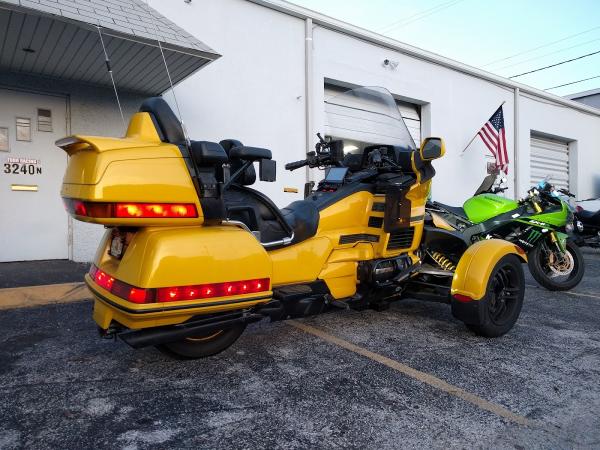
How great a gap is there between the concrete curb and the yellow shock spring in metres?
3.53

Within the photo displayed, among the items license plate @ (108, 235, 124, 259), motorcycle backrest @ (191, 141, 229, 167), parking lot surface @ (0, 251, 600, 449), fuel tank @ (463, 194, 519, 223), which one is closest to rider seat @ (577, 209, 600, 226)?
fuel tank @ (463, 194, 519, 223)

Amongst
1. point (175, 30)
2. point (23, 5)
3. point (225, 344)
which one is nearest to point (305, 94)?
point (175, 30)

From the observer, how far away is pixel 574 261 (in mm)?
5539

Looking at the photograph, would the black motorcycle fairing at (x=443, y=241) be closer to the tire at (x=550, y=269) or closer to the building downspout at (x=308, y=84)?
the tire at (x=550, y=269)

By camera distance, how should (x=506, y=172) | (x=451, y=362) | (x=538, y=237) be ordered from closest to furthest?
(x=451, y=362) < (x=538, y=237) < (x=506, y=172)

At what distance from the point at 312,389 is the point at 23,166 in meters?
5.73

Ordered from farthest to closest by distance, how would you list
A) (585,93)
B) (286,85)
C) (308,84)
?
(585,93) → (308,84) → (286,85)

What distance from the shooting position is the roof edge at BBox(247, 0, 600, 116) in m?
8.30

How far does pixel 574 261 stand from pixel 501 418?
13.8 ft

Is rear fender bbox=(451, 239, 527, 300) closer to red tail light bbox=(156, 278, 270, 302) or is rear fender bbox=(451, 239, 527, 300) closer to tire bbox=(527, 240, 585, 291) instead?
red tail light bbox=(156, 278, 270, 302)

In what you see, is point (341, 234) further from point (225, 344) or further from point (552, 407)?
point (552, 407)

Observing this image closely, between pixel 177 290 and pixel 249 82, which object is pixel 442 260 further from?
pixel 249 82

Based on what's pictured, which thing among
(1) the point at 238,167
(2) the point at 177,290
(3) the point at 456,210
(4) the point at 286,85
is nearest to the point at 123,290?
(2) the point at 177,290

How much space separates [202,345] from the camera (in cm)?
289
